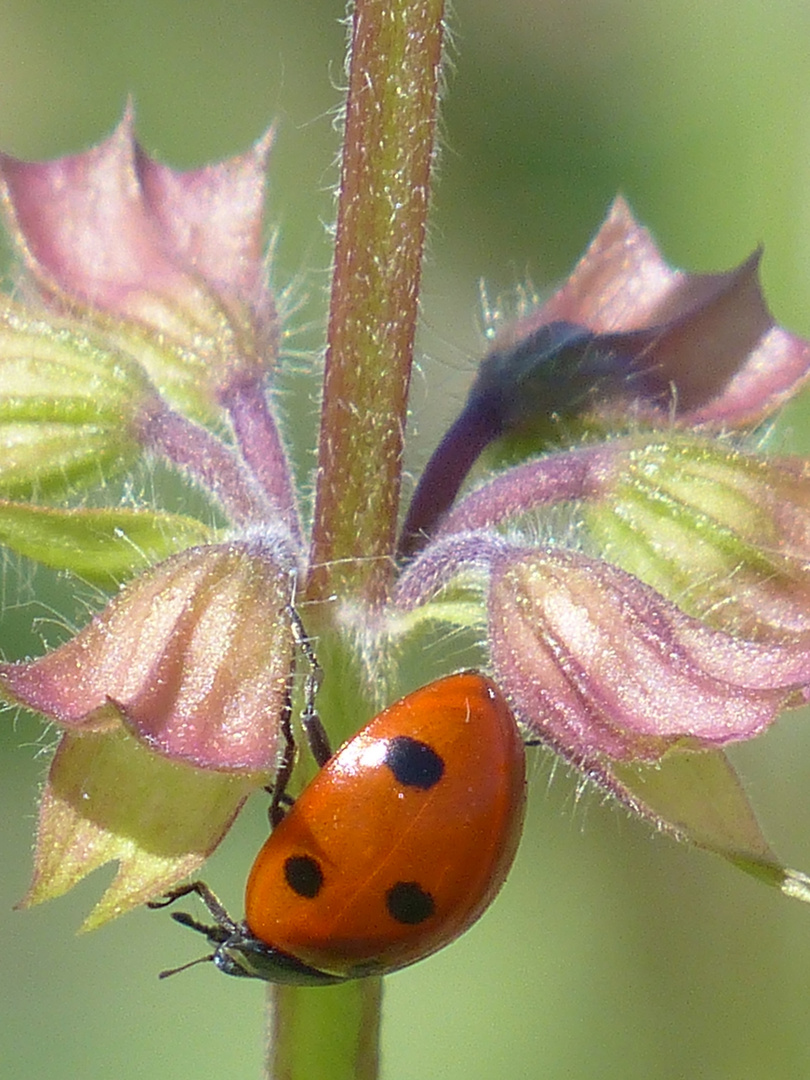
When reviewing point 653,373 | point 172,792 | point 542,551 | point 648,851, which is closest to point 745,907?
point 648,851

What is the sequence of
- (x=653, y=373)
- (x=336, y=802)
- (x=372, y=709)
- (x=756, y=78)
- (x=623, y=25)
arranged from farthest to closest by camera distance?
(x=623, y=25)
(x=756, y=78)
(x=653, y=373)
(x=372, y=709)
(x=336, y=802)

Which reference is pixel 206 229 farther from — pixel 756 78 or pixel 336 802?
pixel 756 78

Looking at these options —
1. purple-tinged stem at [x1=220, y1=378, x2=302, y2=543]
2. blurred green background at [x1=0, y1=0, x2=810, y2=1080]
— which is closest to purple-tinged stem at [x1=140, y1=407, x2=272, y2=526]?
purple-tinged stem at [x1=220, y1=378, x2=302, y2=543]

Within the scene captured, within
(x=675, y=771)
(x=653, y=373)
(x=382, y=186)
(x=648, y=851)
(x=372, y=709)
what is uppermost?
(x=382, y=186)

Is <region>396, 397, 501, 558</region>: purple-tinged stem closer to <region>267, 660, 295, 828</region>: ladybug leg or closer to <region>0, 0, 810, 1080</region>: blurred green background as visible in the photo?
<region>267, 660, 295, 828</region>: ladybug leg

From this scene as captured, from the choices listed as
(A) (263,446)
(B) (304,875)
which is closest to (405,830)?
(B) (304,875)

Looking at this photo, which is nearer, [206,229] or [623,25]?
[206,229]

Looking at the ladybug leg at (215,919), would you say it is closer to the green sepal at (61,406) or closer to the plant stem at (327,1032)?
the plant stem at (327,1032)

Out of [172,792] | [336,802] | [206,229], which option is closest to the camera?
[172,792]
